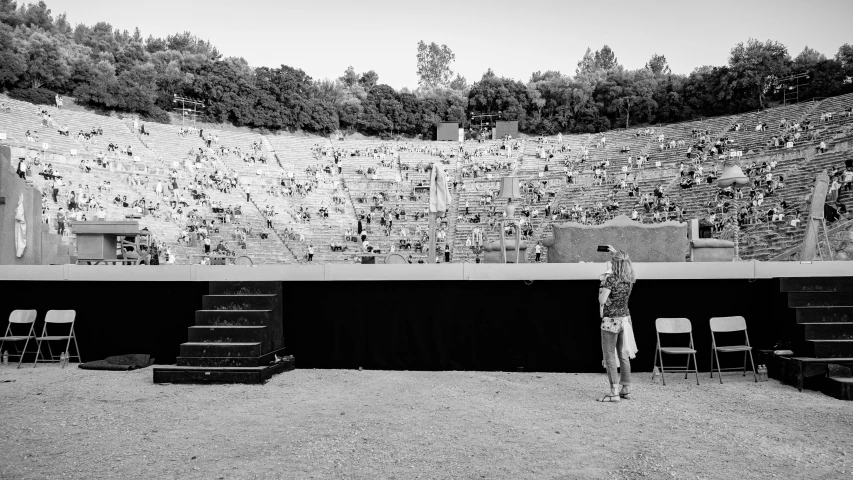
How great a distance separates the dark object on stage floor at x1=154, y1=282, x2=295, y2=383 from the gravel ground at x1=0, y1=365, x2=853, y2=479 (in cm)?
24

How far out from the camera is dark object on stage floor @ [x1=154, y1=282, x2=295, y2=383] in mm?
8055

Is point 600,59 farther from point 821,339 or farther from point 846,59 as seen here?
point 821,339

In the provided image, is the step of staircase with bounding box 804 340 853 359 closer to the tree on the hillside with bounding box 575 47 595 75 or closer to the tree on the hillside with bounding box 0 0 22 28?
the tree on the hillside with bounding box 0 0 22 28

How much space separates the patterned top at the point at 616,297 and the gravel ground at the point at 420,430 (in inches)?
39.1

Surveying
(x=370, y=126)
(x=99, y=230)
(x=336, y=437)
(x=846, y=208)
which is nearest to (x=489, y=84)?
(x=370, y=126)

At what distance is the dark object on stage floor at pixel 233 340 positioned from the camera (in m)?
8.05

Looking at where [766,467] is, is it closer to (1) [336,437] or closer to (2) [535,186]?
(1) [336,437]

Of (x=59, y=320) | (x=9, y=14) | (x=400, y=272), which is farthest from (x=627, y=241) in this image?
(x=9, y=14)

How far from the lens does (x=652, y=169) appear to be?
148 feet

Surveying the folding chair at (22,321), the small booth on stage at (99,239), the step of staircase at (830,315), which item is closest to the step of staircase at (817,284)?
the step of staircase at (830,315)

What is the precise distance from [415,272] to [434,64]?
373ft

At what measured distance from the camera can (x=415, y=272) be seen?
870 centimetres

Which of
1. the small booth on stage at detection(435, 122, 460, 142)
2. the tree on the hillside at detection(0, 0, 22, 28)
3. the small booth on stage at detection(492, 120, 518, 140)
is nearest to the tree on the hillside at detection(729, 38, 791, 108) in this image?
the small booth on stage at detection(492, 120, 518, 140)

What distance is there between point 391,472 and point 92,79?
6620 centimetres
